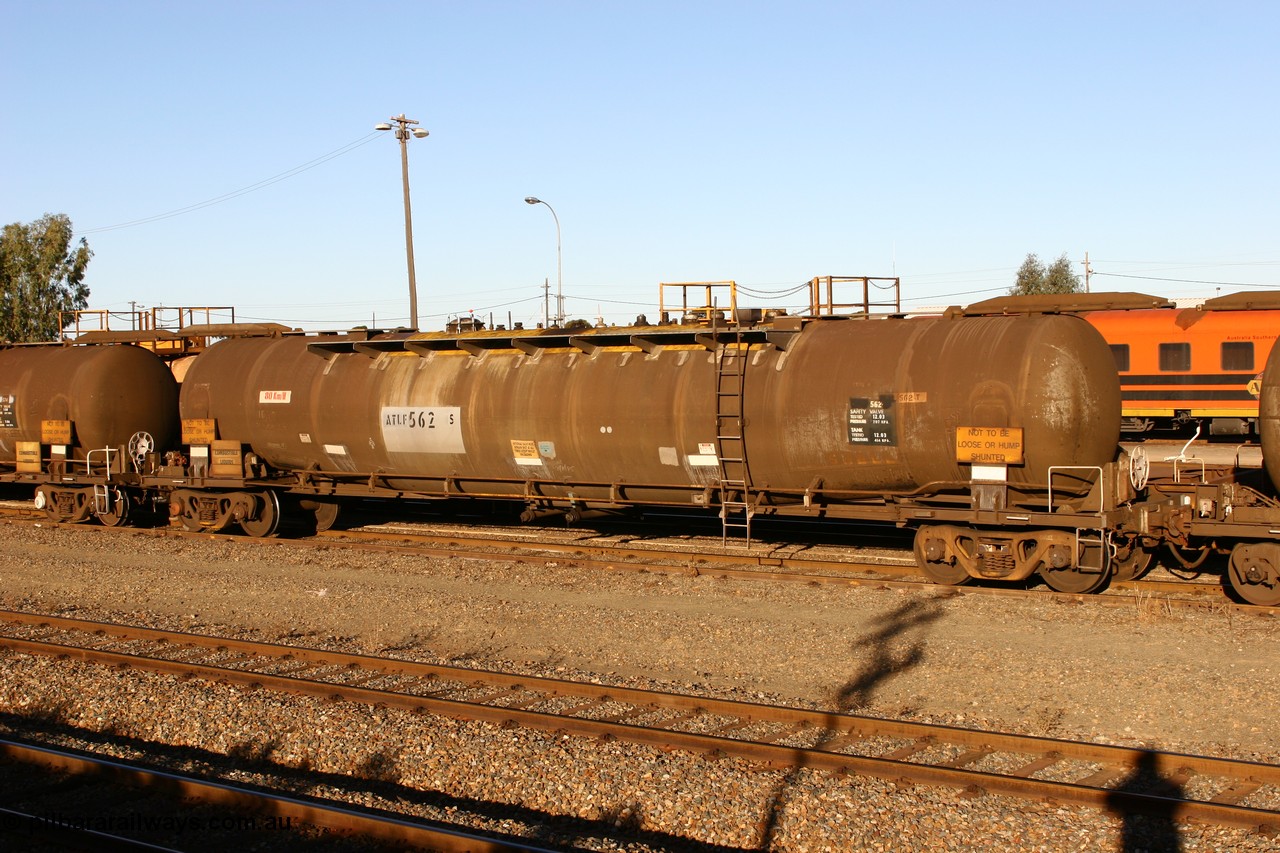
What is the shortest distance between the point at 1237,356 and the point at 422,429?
2045cm

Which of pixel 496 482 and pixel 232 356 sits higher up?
pixel 232 356

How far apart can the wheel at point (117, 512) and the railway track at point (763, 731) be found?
32.1 ft

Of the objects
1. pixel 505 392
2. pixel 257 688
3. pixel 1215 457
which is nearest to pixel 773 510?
pixel 505 392

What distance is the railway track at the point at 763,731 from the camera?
22.7 feet

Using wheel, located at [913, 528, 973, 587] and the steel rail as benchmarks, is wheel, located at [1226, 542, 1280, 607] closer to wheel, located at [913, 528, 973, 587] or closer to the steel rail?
wheel, located at [913, 528, 973, 587]

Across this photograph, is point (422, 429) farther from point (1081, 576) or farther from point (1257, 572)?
point (1257, 572)

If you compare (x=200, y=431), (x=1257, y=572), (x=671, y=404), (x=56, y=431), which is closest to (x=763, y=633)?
(x=671, y=404)

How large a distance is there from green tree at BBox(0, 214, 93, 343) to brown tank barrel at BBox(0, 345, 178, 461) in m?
36.3

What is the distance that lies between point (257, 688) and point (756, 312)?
8.65 m

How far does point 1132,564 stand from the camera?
13.9 metres

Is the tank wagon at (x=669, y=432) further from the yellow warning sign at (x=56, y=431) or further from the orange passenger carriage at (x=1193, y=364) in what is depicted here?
the orange passenger carriage at (x=1193, y=364)

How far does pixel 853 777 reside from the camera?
286 inches

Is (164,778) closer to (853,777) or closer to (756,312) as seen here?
(853,777)

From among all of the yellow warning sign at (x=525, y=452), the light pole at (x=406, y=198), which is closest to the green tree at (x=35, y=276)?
the light pole at (x=406, y=198)
